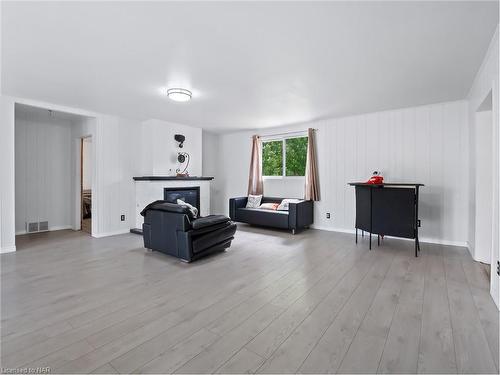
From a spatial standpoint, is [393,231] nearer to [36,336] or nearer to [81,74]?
[36,336]

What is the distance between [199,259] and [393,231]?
2.82 metres

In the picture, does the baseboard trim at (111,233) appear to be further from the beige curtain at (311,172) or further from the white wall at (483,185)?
the white wall at (483,185)

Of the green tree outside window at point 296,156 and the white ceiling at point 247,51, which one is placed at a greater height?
the white ceiling at point 247,51

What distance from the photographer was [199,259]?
3.31m

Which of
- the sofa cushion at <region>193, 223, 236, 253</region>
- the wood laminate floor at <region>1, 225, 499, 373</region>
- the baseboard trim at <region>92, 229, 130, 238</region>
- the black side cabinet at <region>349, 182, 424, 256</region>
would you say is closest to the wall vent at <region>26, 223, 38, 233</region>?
the baseboard trim at <region>92, 229, 130, 238</region>

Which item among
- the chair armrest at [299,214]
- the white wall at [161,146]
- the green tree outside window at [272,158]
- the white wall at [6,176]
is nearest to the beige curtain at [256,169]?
the green tree outside window at [272,158]

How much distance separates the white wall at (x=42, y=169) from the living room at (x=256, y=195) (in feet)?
0.12

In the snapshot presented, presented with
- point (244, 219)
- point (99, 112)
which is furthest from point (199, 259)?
point (99, 112)

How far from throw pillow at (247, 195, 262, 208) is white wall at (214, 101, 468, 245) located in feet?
2.11

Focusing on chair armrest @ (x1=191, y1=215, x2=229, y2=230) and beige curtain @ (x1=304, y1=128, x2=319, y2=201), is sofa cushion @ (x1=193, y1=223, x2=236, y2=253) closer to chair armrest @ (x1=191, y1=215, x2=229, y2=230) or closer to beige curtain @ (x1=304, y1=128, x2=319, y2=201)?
chair armrest @ (x1=191, y1=215, x2=229, y2=230)

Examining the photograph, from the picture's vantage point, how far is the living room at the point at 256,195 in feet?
5.49

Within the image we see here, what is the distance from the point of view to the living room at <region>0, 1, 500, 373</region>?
167 cm

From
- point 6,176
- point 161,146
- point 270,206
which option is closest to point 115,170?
point 161,146

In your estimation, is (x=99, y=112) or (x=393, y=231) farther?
(x=99, y=112)
